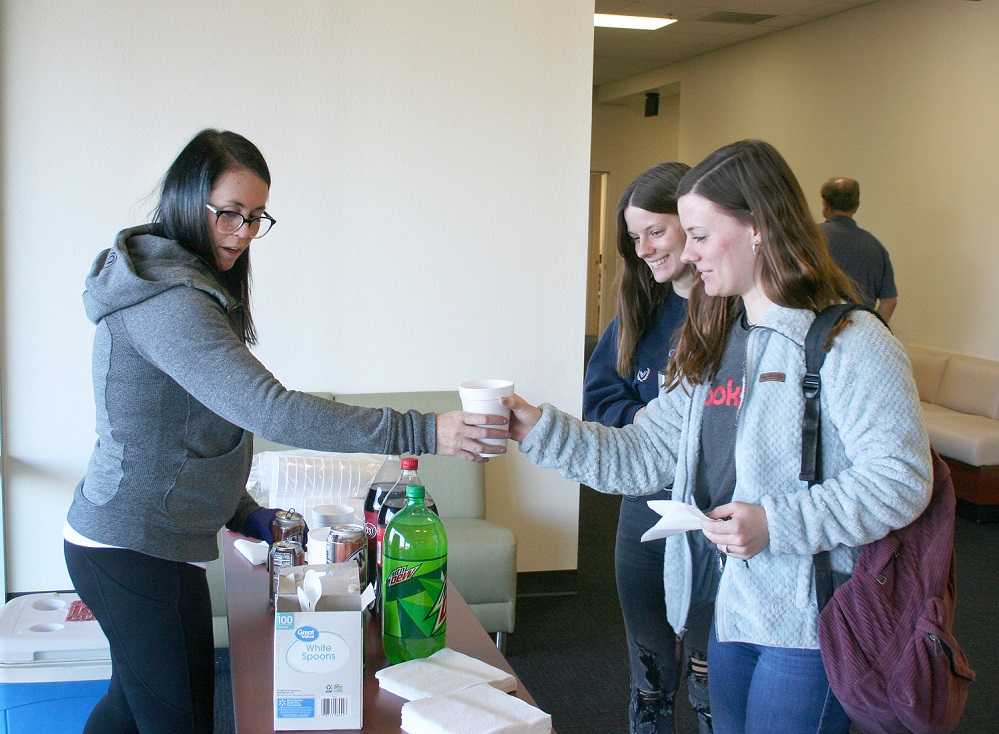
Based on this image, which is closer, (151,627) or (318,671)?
(318,671)

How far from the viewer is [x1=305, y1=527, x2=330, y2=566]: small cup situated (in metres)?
1.66

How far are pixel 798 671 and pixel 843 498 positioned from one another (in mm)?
292

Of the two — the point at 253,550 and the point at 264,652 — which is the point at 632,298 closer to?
the point at 253,550

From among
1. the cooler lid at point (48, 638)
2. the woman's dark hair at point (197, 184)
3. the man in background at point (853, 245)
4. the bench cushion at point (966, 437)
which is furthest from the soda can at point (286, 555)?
the man in background at point (853, 245)

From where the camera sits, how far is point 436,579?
1.49 m

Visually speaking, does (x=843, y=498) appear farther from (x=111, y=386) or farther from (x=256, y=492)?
(x=256, y=492)

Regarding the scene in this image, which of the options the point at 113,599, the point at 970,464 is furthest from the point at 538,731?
the point at 970,464

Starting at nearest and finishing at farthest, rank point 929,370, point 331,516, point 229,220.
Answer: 1. point 229,220
2. point 331,516
3. point 929,370

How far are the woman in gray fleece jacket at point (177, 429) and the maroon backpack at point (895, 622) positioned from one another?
0.63 metres

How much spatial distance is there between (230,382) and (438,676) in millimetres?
596

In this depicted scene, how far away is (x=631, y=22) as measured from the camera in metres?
7.93

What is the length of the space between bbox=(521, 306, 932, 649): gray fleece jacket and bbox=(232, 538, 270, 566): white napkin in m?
1.02

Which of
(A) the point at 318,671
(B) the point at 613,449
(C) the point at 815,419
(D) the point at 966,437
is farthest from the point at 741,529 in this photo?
(D) the point at 966,437

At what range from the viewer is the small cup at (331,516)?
72.8 inches
